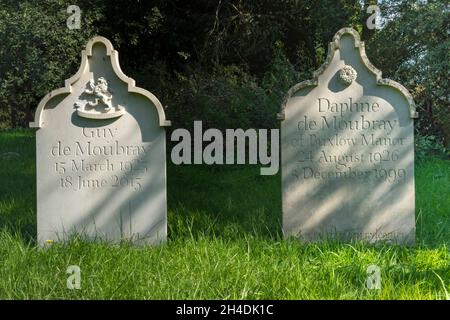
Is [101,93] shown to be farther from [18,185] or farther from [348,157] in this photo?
[18,185]

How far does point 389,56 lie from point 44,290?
10076 millimetres

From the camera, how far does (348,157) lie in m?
5.59

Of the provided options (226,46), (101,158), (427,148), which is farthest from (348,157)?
(226,46)

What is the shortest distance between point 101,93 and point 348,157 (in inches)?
104

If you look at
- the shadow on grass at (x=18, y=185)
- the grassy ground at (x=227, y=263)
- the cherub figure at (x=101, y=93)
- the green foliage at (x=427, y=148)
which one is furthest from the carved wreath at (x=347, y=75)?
the green foliage at (x=427, y=148)

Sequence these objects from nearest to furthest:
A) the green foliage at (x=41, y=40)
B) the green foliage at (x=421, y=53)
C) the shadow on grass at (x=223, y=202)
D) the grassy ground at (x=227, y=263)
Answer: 1. the grassy ground at (x=227, y=263)
2. the shadow on grass at (x=223, y=202)
3. the green foliage at (x=421, y=53)
4. the green foliage at (x=41, y=40)

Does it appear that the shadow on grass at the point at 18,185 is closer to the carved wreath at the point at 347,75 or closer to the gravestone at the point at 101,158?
the gravestone at the point at 101,158

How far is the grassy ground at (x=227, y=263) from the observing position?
149 inches

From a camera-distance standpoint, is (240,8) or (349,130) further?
(240,8)

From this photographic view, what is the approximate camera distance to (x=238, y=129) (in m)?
9.95

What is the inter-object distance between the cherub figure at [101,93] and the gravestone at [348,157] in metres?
1.82

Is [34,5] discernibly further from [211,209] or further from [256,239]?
[256,239]

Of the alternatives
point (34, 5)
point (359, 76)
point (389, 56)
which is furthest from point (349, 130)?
point (34, 5)

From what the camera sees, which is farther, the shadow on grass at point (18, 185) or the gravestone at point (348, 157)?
the shadow on grass at point (18, 185)
